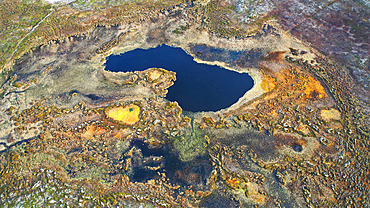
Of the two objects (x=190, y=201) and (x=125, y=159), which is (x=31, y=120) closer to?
(x=125, y=159)

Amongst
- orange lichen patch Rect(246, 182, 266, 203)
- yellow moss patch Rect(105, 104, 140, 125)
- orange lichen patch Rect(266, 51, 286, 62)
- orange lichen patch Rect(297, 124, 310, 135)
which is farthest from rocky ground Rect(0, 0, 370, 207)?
orange lichen patch Rect(266, 51, 286, 62)

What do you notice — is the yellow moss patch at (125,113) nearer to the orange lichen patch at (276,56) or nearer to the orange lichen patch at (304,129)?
the orange lichen patch at (304,129)

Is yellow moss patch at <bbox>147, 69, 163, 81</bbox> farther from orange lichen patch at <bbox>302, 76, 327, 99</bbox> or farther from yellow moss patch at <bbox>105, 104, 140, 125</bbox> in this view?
orange lichen patch at <bbox>302, 76, 327, 99</bbox>

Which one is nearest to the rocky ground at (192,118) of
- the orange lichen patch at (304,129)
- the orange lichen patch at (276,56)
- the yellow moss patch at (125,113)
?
the yellow moss patch at (125,113)

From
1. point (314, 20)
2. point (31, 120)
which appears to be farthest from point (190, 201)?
point (314, 20)

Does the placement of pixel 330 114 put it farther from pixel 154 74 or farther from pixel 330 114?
pixel 154 74

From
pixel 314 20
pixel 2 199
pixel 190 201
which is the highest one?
pixel 314 20
